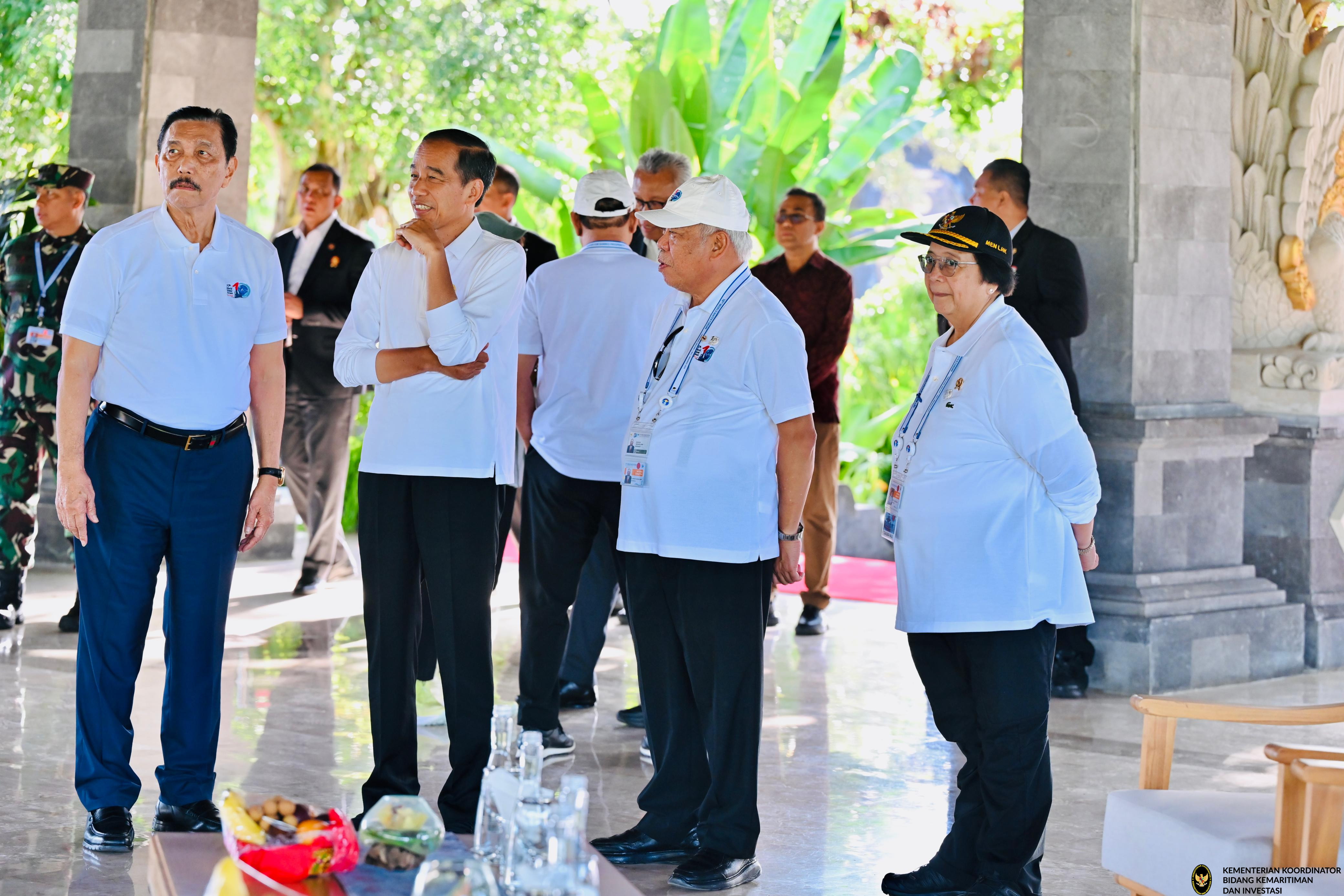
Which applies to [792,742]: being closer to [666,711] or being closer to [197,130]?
[666,711]

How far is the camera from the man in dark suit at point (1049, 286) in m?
5.98

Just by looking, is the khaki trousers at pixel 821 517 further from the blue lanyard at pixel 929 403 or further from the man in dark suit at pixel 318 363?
the blue lanyard at pixel 929 403

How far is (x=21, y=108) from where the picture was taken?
8773 mm

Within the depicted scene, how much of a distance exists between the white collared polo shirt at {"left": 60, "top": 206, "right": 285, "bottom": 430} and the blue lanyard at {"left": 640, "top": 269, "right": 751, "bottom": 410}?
109cm

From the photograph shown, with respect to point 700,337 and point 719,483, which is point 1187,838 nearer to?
point 719,483

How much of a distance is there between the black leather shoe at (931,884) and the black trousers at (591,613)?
5.84 feet

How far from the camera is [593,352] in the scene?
4742 mm

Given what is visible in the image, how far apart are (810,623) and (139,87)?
4.19 meters

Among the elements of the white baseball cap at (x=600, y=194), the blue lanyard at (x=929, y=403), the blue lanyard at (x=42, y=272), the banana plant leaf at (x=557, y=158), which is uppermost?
the banana plant leaf at (x=557, y=158)

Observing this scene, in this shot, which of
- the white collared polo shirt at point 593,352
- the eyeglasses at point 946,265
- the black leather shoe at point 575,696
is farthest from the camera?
the black leather shoe at point 575,696

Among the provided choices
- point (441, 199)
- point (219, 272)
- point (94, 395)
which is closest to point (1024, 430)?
point (441, 199)

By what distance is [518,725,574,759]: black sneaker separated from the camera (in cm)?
496

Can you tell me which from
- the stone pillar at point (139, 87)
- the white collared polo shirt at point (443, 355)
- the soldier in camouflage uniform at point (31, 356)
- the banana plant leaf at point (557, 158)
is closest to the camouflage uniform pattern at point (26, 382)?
the soldier in camouflage uniform at point (31, 356)

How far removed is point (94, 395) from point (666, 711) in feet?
5.40
